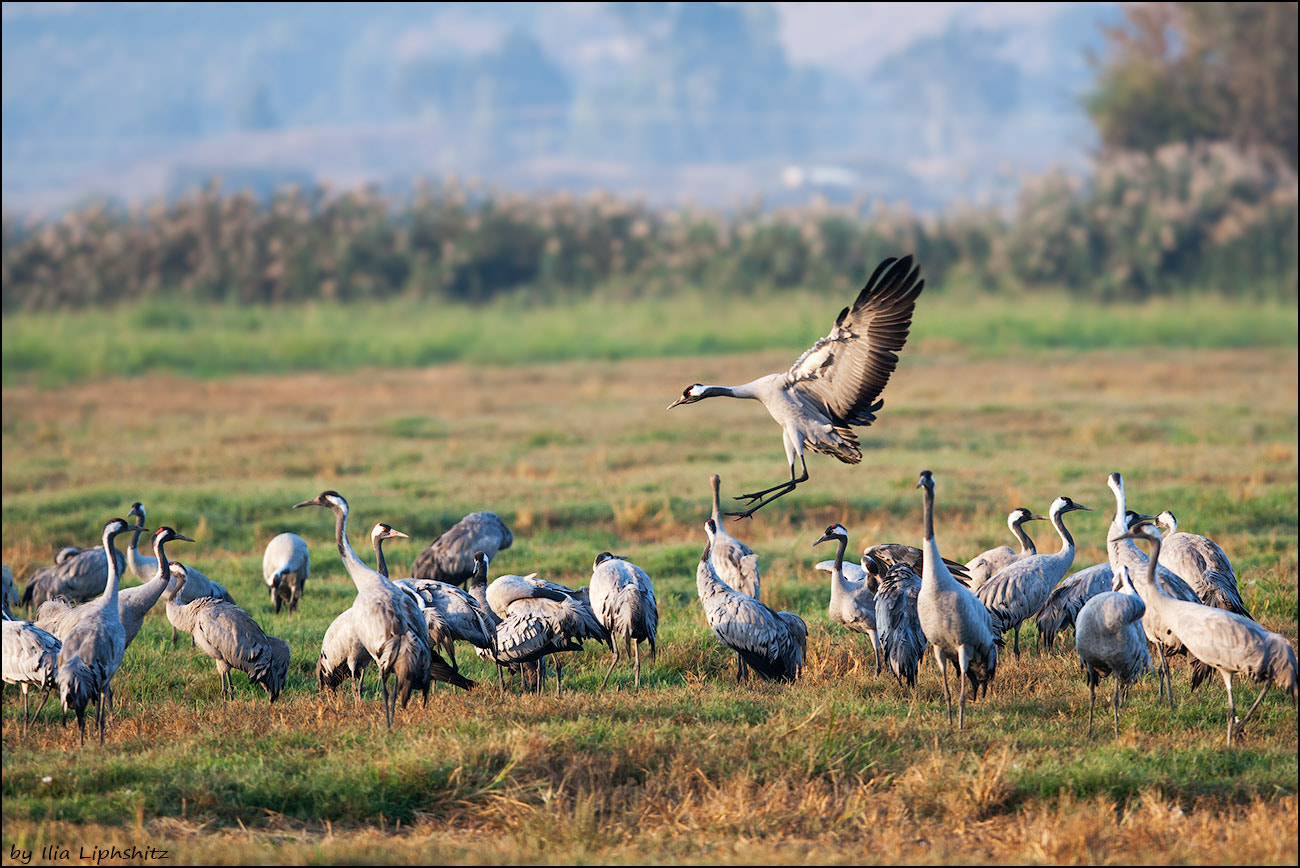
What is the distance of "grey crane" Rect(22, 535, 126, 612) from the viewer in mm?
9781

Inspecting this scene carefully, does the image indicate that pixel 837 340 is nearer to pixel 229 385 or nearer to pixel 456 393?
pixel 456 393

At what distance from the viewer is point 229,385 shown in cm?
2405

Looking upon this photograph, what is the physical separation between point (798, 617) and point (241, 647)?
10.4 ft

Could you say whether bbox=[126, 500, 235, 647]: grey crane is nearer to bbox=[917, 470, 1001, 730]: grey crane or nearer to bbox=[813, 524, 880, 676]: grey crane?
bbox=[813, 524, 880, 676]: grey crane

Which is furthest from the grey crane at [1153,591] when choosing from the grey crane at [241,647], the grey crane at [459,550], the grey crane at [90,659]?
the grey crane at [90,659]

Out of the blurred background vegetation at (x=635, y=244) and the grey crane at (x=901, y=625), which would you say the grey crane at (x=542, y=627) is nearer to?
the grey crane at (x=901, y=625)

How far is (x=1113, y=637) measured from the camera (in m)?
7.08

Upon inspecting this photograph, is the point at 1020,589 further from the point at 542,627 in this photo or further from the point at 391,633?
the point at 391,633

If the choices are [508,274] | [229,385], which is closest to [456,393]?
[229,385]

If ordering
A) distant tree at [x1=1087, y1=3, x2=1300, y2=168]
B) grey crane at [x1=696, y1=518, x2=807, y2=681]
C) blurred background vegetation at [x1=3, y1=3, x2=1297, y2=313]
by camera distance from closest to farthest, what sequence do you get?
grey crane at [x1=696, y1=518, x2=807, y2=681]
blurred background vegetation at [x1=3, y1=3, x2=1297, y2=313]
distant tree at [x1=1087, y1=3, x2=1300, y2=168]

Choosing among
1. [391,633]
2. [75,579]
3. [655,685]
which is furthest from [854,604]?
[75,579]

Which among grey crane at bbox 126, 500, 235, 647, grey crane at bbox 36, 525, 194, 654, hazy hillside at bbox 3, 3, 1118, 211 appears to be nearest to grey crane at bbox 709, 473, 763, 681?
grey crane at bbox 126, 500, 235, 647

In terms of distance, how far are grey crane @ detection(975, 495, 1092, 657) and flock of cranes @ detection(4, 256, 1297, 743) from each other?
1 cm

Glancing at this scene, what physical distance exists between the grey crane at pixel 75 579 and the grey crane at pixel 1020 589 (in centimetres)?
581
